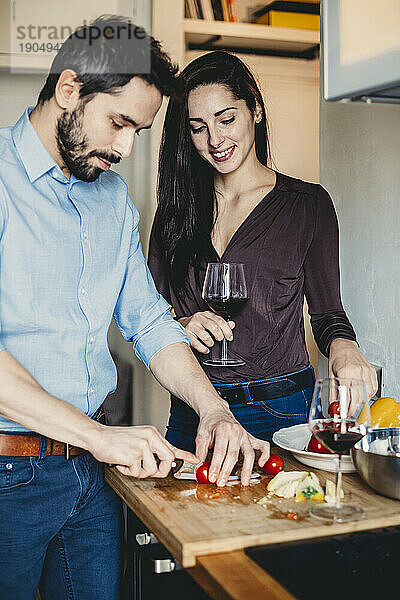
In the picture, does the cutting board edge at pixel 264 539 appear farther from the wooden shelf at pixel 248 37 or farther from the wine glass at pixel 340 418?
the wooden shelf at pixel 248 37

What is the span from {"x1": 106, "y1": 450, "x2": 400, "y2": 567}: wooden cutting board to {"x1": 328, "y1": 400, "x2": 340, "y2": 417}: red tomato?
171 millimetres

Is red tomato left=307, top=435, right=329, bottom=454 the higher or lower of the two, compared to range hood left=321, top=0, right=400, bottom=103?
lower

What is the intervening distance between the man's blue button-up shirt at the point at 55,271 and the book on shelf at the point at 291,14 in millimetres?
2318

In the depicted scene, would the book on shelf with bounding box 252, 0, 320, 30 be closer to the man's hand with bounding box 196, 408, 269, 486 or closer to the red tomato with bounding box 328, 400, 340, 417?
the man's hand with bounding box 196, 408, 269, 486

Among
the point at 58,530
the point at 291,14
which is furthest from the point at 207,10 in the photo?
the point at 58,530

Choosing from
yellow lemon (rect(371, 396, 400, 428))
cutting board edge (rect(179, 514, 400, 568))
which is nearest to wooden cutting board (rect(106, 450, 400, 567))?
cutting board edge (rect(179, 514, 400, 568))

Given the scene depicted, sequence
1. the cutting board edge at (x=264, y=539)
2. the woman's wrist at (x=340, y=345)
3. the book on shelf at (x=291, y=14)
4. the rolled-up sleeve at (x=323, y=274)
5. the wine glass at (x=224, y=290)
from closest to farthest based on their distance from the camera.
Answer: the cutting board edge at (x=264, y=539) → the woman's wrist at (x=340, y=345) → the wine glass at (x=224, y=290) → the rolled-up sleeve at (x=323, y=274) → the book on shelf at (x=291, y=14)

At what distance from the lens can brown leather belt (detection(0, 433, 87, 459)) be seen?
1464 mm

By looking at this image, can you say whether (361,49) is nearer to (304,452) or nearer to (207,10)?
(304,452)

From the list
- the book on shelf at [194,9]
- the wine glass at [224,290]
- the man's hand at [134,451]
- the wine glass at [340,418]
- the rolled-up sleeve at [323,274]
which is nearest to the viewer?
the wine glass at [340,418]

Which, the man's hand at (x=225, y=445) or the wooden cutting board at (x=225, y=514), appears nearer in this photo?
the wooden cutting board at (x=225, y=514)

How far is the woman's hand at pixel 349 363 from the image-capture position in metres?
1.71

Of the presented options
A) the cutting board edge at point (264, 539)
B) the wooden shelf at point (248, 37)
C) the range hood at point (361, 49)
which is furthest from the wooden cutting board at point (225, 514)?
the wooden shelf at point (248, 37)

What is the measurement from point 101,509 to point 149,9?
249 centimetres
